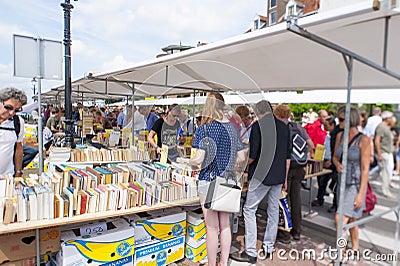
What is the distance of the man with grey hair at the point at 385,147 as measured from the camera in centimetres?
154

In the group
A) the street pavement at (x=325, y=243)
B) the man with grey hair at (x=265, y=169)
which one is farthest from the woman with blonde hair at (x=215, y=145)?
the street pavement at (x=325, y=243)

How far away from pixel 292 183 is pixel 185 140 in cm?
130

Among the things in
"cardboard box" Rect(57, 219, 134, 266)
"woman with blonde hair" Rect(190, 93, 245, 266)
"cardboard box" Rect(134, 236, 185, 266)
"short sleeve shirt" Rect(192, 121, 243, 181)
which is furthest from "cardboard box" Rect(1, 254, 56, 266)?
"short sleeve shirt" Rect(192, 121, 243, 181)

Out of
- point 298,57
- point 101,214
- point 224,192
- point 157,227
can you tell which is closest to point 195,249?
point 157,227

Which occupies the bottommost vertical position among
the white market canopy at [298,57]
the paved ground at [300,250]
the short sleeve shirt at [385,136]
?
the paved ground at [300,250]

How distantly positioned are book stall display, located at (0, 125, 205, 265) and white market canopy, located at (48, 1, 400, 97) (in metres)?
0.95

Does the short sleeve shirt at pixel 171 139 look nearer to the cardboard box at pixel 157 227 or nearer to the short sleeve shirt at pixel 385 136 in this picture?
the cardboard box at pixel 157 227

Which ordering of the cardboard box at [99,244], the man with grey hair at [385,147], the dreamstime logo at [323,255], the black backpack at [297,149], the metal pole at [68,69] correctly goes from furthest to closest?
the metal pole at [68,69]
the black backpack at [297,149]
the dreamstime logo at [323,255]
the cardboard box at [99,244]
the man with grey hair at [385,147]

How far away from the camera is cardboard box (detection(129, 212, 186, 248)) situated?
2.04 m

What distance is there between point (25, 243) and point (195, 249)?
1249 mm

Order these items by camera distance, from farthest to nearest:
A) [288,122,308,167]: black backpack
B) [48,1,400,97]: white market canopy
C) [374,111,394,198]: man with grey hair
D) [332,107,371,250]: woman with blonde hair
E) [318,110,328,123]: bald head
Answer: [318,110,328,123]: bald head < [288,122,308,167]: black backpack < [332,107,371,250]: woman with blonde hair < [374,111,394,198]: man with grey hair < [48,1,400,97]: white market canopy

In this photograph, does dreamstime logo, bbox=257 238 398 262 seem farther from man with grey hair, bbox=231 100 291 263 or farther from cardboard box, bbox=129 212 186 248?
cardboard box, bbox=129 212 186 248

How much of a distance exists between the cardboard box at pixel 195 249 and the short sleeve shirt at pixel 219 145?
79 cm

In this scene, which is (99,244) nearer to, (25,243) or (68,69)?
(25,243)
